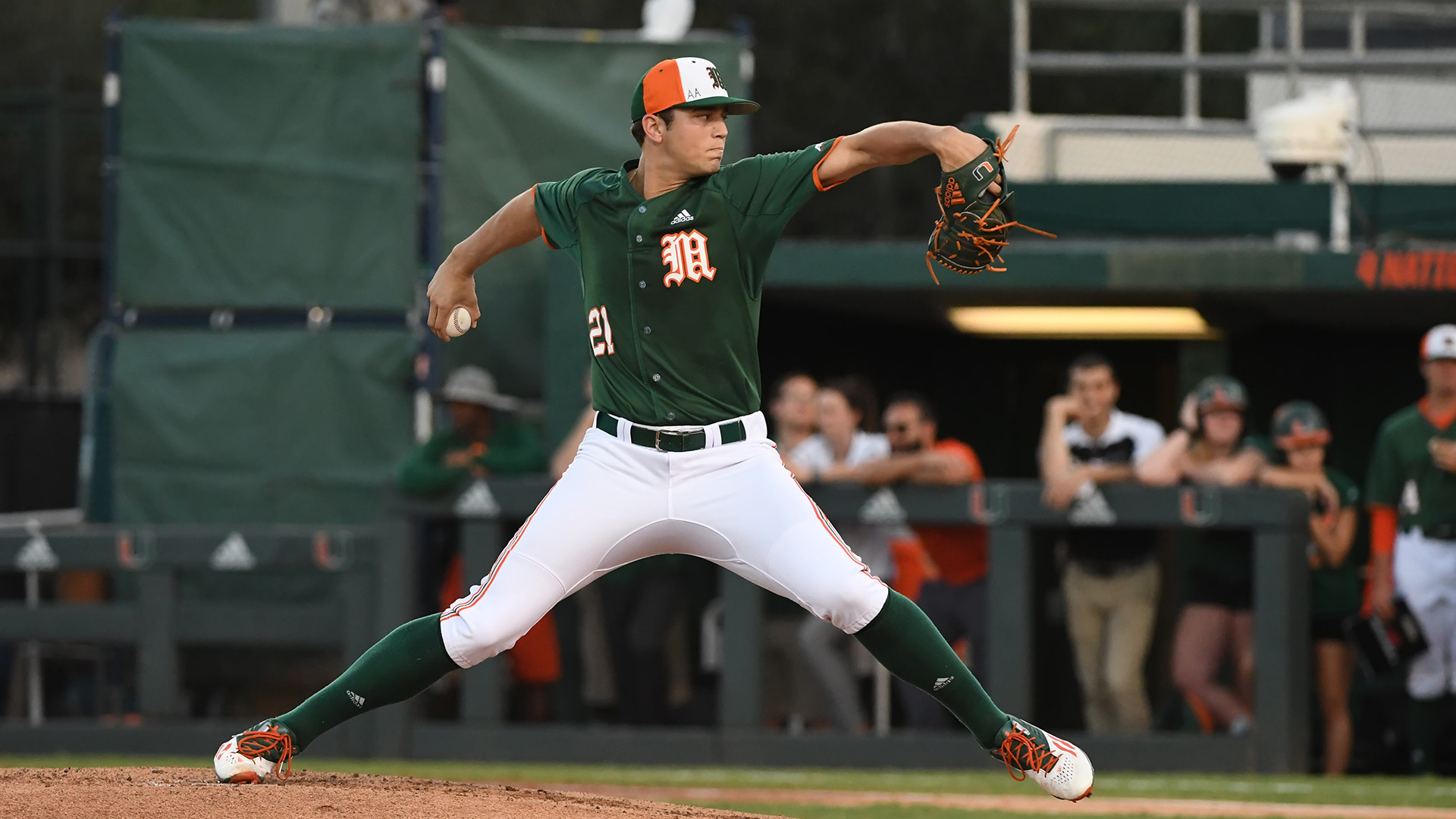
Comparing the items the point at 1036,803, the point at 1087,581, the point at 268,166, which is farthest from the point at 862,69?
the point at 1036,803

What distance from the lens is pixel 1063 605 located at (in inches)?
329

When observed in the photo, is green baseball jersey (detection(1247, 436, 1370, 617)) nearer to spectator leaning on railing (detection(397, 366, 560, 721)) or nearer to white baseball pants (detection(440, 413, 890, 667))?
spectator leaning on railing (detection(397, 366, 560, 721))

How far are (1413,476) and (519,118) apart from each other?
453cm

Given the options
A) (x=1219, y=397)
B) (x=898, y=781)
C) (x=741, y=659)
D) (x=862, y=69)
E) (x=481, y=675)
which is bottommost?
(x=898, y=781)

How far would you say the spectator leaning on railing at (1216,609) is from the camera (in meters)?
8.22

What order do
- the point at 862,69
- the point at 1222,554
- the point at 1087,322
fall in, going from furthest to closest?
1. the point at 862,69
2. the point at 1087,322
3. the point at 1222,554

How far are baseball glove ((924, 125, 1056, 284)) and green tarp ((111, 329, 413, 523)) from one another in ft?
18.6

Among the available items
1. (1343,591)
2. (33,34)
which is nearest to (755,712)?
(1343,591)

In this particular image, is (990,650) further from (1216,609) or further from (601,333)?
(601,333)

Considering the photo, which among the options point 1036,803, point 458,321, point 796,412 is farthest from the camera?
point 796,412

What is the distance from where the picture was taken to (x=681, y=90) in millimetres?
4684

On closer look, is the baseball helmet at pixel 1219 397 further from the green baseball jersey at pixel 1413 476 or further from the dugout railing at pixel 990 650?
the green baseball jersey at pixel 1413 476

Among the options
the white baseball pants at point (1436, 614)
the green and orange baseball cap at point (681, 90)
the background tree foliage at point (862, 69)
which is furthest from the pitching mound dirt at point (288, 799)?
the background tree foliage at point (862, 69)

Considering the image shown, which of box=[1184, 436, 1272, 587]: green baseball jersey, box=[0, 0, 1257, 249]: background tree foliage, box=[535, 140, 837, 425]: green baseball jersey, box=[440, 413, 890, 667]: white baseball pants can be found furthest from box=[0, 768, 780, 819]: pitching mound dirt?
box=[0, 0, 1257, 249]: background tree foliage
